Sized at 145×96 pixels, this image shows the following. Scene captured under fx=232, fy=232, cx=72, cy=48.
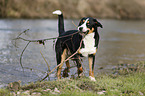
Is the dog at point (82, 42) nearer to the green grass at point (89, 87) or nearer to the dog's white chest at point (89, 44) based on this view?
the dog's white chest at point (89, 44)

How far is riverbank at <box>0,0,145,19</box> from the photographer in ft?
127

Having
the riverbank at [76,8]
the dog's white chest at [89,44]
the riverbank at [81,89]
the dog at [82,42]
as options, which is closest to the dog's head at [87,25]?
the dog at [82,42]

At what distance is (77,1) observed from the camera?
48.3 m

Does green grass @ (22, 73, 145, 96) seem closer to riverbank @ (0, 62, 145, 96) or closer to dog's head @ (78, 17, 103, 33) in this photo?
riverbank @ (0, 62, 145, 96)

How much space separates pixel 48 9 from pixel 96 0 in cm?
1295

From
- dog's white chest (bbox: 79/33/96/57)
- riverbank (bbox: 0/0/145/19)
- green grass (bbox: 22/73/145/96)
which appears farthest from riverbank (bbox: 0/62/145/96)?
riverbank (bbox: 0/0/145/19)

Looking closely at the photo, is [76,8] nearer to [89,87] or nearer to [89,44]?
[89,44]

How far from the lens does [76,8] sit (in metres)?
46.8

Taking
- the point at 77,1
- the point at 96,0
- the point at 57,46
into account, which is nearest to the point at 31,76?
the point at 57,46

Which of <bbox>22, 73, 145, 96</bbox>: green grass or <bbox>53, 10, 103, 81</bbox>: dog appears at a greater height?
<bbox>53, 10, 103, 81</bbox>: dog

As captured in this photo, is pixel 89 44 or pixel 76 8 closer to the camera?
pixel 89 44

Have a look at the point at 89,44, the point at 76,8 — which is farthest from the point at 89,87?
the point at 76,8

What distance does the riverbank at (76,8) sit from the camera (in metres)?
38.8

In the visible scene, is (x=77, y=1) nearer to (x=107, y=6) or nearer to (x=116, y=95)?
(x=107, y=6)
